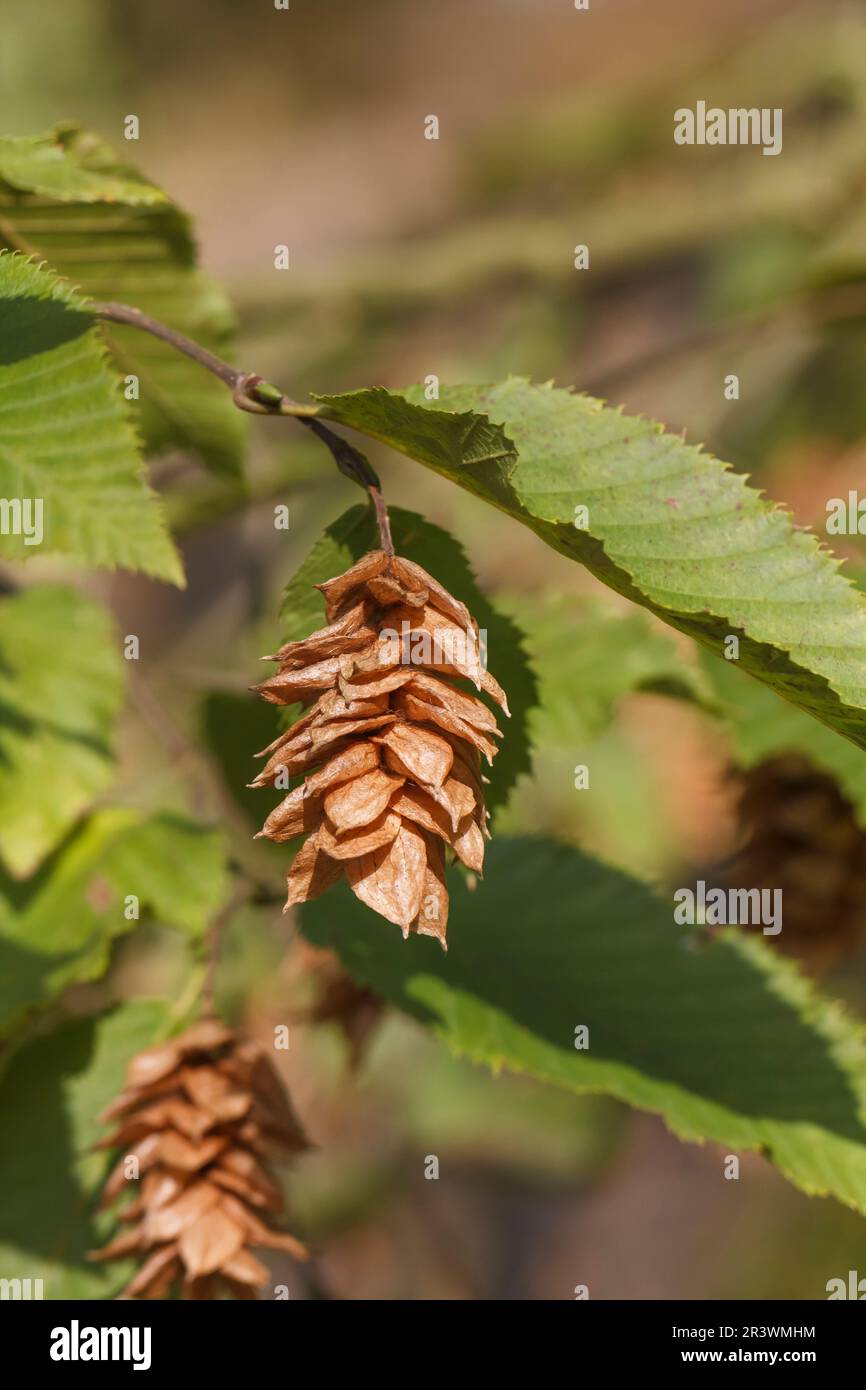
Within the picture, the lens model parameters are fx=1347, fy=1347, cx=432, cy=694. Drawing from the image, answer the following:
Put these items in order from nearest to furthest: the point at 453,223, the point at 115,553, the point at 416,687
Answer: the point at 416,687 < the point at 115,553 < the point at 453,223

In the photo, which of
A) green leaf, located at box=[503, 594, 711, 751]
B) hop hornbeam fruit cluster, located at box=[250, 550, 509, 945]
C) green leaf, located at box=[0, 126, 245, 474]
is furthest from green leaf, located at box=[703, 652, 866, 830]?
hop hornbeam fruit cluster, located at box=[250, 550, 509, 945]

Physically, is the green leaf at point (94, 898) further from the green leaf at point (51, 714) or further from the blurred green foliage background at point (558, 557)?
the blurred green foliage background at point (558, 557)

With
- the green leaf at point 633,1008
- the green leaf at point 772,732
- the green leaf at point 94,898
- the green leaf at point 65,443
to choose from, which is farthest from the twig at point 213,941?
the green leaf at point 772,732

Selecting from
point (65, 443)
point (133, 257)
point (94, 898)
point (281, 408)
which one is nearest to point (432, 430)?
point (281, 408)

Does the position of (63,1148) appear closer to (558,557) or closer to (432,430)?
(432,430)

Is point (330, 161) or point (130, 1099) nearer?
point (130, 1099)

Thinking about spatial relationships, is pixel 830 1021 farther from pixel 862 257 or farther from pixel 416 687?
pixel 862 257

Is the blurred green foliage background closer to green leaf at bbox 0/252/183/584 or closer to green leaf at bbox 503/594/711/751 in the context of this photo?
green leaf at bbox 503/594/711/751
